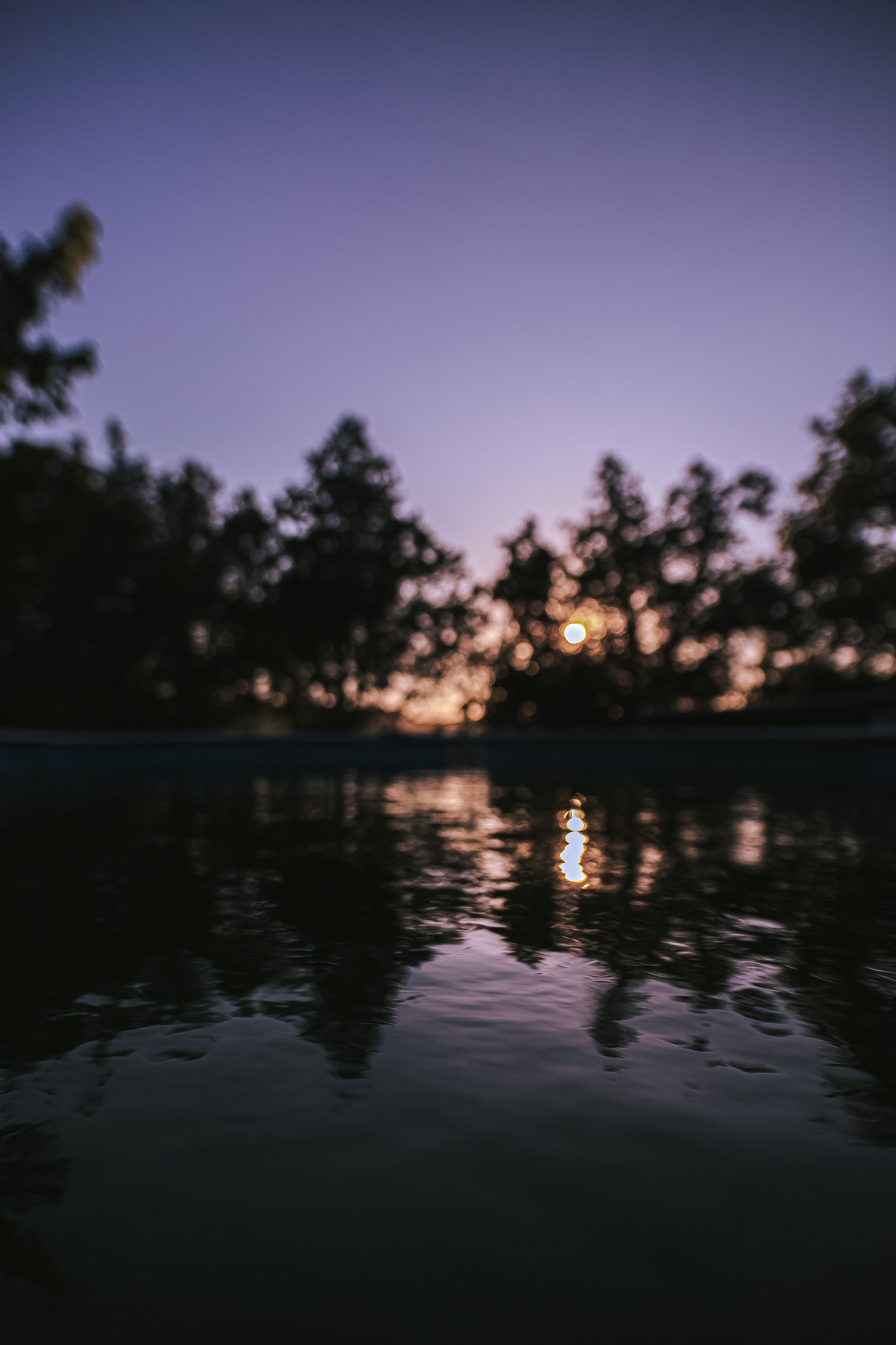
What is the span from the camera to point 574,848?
10.3m

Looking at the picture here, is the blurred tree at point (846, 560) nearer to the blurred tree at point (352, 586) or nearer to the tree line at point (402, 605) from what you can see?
the tree line at point (402, 605)

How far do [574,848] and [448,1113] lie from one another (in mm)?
7044

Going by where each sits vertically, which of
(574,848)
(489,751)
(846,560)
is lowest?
(574,848)

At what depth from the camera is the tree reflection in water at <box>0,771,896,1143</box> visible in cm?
450

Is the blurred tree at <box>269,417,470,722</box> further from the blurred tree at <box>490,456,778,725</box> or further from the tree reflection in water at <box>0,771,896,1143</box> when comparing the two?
the tree reflection in water at <box>0,771,896,1143</box>

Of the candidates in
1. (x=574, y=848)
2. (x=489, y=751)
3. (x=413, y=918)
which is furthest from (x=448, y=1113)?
(x=489, y=751)

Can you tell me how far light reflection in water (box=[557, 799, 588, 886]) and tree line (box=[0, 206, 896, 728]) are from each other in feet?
60.9

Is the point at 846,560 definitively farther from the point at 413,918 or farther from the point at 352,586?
the point at 413,918

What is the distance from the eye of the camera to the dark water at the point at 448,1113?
240cm

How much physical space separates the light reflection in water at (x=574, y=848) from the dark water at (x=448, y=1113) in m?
0.72

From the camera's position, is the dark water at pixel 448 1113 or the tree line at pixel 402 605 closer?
the dark water at pixel 448 1113

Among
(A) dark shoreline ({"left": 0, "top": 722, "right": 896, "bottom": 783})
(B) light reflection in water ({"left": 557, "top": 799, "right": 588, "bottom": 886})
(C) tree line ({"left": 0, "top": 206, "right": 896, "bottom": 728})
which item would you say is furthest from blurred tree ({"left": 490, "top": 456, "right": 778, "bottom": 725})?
(B) light reflection in water ({"left": 557, "top": 799, "right": 588, "bottom": 886})

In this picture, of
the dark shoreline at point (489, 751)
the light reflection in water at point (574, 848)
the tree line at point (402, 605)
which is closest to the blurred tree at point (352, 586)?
the tree line at point (402, 605)

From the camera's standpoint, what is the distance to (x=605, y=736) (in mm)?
28141
